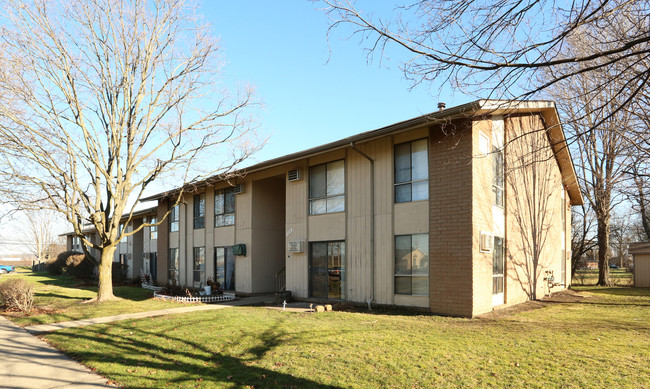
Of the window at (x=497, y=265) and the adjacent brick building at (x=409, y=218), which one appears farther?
the window at (x=497, y=265)

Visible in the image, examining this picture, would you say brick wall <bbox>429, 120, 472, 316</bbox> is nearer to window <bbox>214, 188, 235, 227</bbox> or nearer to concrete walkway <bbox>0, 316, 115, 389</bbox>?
concrete walkway <bbox>0, 316, 115, 389</bbox>

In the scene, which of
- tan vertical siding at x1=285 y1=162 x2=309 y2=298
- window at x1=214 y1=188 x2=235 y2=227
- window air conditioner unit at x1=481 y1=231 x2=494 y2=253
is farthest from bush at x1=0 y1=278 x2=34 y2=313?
window air conditioner unit at x1=481 y1=231 x2=494 y2=253

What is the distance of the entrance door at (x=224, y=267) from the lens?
18.9 metres

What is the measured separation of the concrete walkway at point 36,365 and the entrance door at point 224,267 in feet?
27.8

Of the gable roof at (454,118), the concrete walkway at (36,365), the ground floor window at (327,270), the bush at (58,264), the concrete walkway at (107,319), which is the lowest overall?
the bush at (58,264)

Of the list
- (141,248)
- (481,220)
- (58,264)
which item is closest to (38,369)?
(481,220)

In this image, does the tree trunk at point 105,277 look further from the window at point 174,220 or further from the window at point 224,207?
the window at point 174,220

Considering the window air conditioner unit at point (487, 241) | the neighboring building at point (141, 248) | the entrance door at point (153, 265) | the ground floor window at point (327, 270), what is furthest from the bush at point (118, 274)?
the window air conditioner unit at point (487, 241)

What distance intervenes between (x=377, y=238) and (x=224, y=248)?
9.19m

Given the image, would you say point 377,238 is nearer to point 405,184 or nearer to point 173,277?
point 405,184

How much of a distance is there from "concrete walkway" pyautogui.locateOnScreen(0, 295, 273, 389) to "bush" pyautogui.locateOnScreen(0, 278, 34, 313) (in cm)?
274

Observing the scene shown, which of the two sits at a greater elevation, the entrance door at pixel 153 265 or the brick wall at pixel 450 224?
the brick wall at pixel 450 224

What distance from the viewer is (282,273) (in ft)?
57.4

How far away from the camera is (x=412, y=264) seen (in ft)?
39.0
